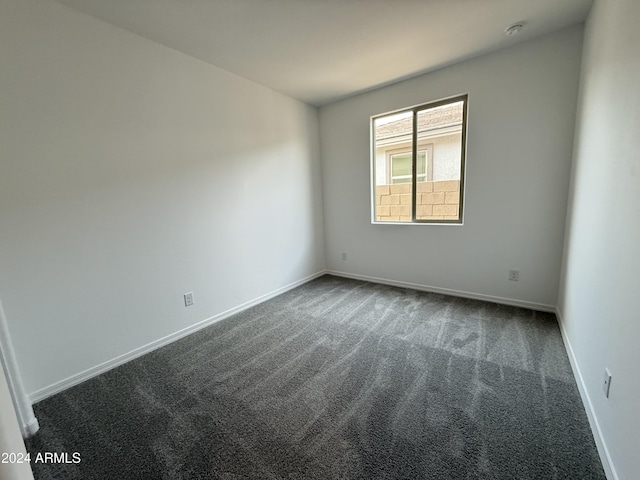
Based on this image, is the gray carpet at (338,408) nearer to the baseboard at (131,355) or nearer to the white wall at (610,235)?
the baseboard at (131,355)

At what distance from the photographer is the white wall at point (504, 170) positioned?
2.34 metres

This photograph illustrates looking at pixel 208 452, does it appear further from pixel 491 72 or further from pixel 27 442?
pixel 491 72

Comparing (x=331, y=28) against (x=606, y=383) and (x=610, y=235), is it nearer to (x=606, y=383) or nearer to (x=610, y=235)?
(x=610, y=235)

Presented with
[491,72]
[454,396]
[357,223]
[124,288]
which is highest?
[491,72]

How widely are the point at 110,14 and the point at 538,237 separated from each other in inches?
157

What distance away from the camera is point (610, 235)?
1.32m

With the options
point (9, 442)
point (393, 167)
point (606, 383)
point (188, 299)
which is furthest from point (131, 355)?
point (393, 167)

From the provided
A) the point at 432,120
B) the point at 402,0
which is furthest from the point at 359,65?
the point at 432,120

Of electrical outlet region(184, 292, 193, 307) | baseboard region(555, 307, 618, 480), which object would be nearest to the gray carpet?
baseboard region(555, 307, 618, 480)

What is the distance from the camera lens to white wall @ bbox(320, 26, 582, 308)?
2.34m

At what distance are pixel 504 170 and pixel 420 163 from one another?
91 cm

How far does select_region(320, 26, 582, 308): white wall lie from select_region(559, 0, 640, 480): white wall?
0.36 meters

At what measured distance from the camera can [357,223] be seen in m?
3.77

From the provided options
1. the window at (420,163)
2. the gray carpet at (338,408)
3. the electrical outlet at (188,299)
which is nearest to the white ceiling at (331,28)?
the window at (420,163)
